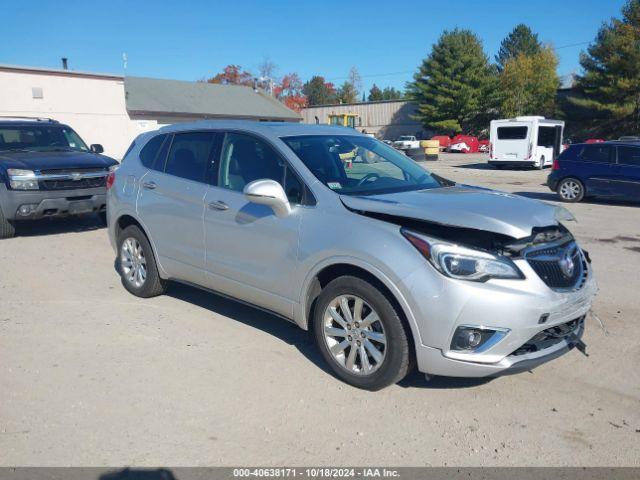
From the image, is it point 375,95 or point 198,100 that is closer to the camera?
point 198,100

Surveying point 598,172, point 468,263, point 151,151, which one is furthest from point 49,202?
point 598,172

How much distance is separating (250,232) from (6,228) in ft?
21.2

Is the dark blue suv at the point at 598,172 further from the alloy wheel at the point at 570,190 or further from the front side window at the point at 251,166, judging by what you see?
the front side window at the point at 251,166

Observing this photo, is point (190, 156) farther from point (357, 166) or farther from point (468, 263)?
point (468, 263)

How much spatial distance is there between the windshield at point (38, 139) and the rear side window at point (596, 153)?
37.9ft

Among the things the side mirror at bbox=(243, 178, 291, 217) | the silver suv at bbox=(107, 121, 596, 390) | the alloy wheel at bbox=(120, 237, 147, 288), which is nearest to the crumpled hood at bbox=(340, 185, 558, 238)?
the silver suv at bbox=(107, 121, 596, 390)

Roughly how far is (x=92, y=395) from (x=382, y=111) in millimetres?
67040

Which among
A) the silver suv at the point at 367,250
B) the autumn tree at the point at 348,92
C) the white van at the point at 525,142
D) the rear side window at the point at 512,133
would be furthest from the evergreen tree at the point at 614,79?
the autumn tree at the point at 348,92

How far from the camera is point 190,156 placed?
5.34 meters

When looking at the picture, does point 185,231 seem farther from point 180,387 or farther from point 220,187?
point 180,387

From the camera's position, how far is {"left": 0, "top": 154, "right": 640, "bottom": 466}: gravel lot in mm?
3279

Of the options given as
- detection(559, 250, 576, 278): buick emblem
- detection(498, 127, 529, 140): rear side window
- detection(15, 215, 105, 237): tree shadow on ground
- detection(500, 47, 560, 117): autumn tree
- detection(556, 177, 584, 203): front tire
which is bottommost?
detection(15, 215, 105, 237): tree shadow on ground

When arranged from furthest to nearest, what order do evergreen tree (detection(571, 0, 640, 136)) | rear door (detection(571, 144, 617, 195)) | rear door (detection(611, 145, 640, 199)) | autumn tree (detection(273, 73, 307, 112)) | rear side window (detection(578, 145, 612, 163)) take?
autumn tree (detection(273, 73, 307, 112))
evergreen tree (detection(571, 0, 640, 136))
rear side window (detection(578, 145, 612, 163))
rear door (detection(571, 144, 617, 195))
rear door (detection(611, 145, 640, 199))

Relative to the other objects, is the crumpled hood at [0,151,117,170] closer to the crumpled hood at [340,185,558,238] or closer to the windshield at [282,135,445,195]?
the windshield at [282,135,445,195]
